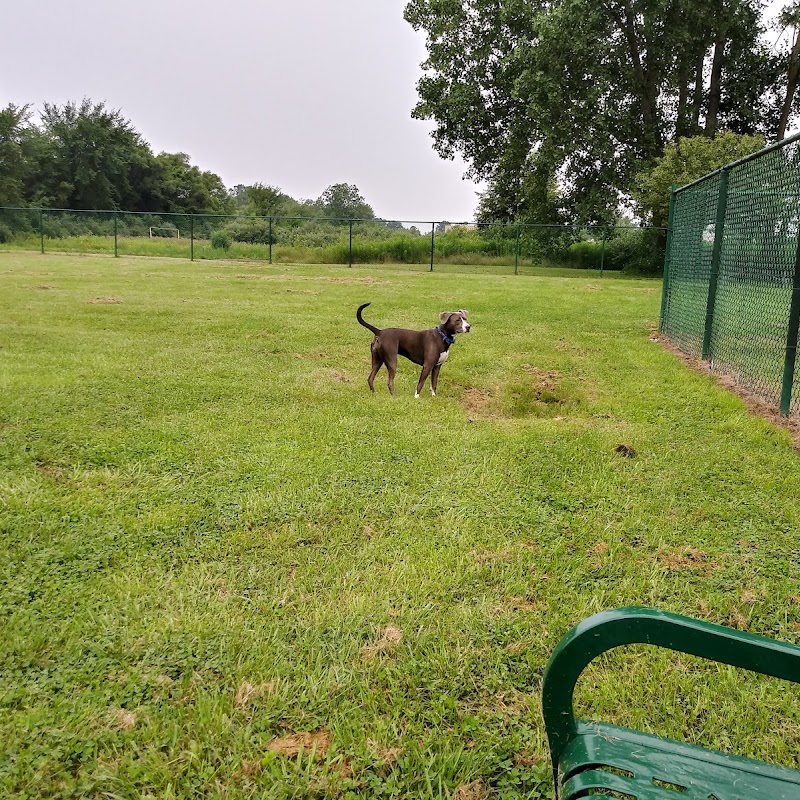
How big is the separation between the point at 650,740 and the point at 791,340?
4.04 meters

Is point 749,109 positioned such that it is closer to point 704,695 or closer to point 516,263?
point 516,263

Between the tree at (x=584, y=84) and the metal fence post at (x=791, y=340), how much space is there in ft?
61.0

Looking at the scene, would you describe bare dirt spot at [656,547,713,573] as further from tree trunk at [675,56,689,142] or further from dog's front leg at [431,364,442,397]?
tree trunk at [675,56,689,142]

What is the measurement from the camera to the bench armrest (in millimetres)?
911

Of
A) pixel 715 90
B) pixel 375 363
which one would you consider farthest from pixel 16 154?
pixel 375 363

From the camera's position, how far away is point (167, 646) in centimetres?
191

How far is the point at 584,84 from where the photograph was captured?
21.1 metres

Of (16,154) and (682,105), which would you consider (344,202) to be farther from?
(682,105)

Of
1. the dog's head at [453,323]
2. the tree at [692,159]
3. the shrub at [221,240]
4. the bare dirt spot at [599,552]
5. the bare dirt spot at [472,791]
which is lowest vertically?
the bare dirt spot at [472,791]

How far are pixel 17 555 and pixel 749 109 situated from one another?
27.1 metres

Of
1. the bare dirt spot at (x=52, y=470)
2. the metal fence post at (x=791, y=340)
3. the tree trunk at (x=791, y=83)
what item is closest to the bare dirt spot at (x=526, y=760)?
the bare dirt spot at (x=52, y=470)

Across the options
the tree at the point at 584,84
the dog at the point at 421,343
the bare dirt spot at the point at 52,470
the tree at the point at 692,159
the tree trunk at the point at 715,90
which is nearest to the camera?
the bare dirt spot at the point at 52,470

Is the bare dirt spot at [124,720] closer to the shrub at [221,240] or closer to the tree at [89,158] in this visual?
the shrub at [221,240]

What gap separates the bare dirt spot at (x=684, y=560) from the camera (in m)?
2.42
